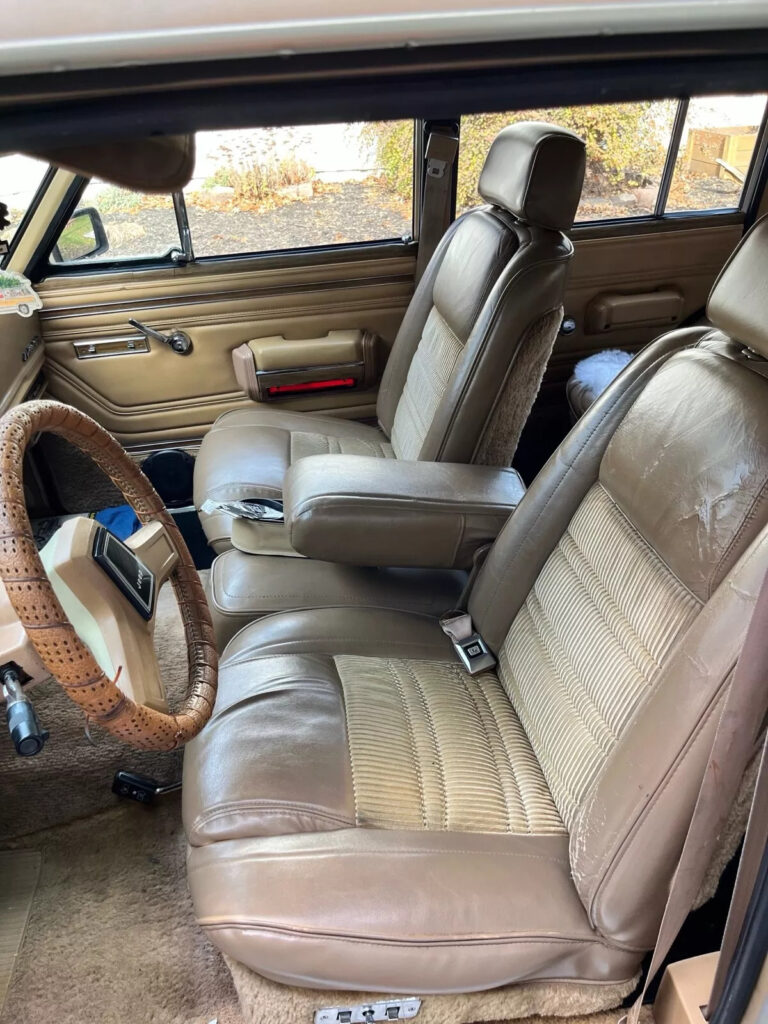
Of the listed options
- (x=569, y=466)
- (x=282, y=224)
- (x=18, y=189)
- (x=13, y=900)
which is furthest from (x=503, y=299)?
(x=13, y=900)

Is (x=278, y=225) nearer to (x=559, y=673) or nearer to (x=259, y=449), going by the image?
(x=259, y=449)

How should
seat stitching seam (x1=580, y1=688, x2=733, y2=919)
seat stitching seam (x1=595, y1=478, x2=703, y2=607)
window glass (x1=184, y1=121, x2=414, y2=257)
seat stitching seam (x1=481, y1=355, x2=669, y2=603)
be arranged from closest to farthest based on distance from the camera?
seat stitching seam (x1=580, y1=688, x2=733, y2=919)
seat stitching seam (x1=595, y1=478, x2=703, y2=607)
seat stitching seam (x1=481, y1=355, x2=669, y2=603)
window glass (x1=184, y1=121, x2=414, y2=257)

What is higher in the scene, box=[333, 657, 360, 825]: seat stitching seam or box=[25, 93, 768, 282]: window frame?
box=[25, 93, 768, 282]: window frame

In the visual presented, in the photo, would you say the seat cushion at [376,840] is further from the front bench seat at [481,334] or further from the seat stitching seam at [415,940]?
the front bench seat at [481,334]

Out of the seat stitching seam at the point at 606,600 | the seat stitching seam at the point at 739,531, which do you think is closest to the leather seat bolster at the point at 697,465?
the seat stitching seam at the point at 739,531

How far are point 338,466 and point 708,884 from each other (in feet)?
3.07

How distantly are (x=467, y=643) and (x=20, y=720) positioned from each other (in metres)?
0.78

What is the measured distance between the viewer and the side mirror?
2.14 meters

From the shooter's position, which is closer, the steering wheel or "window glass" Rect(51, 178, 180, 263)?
the steering wheel

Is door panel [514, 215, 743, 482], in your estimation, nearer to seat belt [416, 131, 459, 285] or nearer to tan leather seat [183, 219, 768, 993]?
seat belt [416, 131, 459, 285]

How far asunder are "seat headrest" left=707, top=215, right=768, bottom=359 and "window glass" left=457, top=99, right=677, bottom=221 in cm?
120

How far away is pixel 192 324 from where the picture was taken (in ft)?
7.44

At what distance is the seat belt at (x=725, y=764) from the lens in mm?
759

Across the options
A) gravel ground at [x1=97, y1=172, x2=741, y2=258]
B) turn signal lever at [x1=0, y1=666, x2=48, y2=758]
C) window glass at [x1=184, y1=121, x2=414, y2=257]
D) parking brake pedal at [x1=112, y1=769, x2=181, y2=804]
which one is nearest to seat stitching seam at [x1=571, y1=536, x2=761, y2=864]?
turn signal lever at [x1=0, y1=666, x2=48, y2=758]
